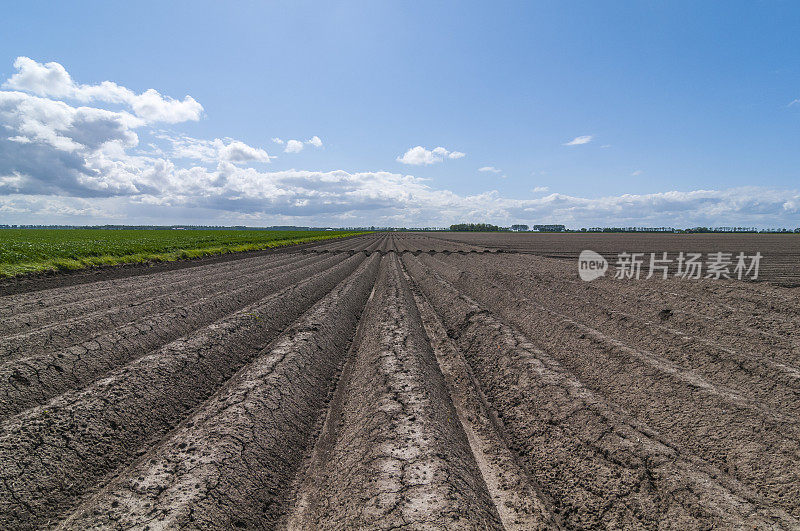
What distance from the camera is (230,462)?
336 centimetres

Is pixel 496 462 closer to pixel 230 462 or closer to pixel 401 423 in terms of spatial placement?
pixel 401 423

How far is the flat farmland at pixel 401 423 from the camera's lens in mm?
2906

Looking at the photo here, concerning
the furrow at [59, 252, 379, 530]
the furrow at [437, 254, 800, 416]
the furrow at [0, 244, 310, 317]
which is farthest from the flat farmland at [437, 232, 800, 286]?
the furrow at [0, 244, 310, 317]

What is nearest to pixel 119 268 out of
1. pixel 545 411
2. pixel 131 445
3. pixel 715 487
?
pixel 131 445

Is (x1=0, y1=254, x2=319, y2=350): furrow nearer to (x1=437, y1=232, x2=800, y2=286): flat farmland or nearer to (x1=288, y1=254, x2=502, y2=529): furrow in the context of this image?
(x1=288, y1=254, x2=502, y2=529): furrow

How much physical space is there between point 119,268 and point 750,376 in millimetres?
22786

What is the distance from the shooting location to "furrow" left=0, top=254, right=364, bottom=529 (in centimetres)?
308

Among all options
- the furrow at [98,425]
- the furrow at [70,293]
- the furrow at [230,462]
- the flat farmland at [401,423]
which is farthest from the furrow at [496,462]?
the furrow at [70,293]

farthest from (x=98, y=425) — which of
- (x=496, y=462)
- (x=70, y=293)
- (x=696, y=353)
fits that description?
(x=70, y=293)

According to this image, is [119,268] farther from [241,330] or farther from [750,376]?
[750,376]

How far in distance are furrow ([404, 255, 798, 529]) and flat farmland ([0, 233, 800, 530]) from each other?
0.06 ft

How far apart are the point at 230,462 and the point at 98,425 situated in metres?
1.82

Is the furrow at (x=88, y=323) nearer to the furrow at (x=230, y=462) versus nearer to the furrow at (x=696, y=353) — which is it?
the furrow at (x=230, y=462)

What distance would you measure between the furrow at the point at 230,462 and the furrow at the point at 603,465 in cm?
249
